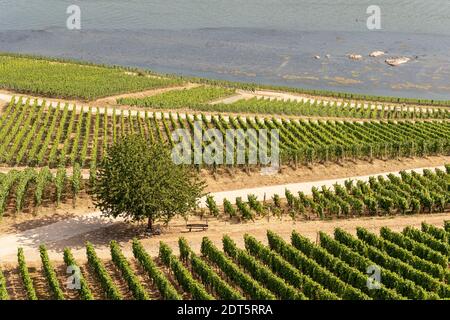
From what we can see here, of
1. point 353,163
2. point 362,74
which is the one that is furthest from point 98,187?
point 362,74

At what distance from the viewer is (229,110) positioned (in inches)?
3268

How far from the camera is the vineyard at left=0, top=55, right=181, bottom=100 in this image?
90438 millimetres

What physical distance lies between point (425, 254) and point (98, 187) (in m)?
24.2

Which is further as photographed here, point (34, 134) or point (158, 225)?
point (34, 134)

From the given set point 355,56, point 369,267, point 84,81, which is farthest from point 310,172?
point 355,56

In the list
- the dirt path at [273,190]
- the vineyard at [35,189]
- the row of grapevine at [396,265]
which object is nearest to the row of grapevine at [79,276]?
the vineyard at [35,189]

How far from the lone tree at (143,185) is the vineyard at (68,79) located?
4538cm

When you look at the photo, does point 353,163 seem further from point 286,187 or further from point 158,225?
point 158,225

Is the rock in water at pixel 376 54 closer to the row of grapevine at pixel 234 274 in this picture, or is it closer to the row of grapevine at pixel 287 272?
the row of grapevine at pixel 287 272

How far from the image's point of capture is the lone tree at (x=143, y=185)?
4294 cm

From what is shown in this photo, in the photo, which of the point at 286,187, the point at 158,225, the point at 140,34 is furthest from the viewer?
the point at 140,34

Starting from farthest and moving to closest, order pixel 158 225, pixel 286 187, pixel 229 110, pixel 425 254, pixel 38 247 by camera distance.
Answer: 1. pixel 229 110
2. pixel 286 187
3. pixel 158 225
4. pixel 38 247
5. pixel 425 254

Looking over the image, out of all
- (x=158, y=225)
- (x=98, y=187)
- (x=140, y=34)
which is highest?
(x=140, y=34)

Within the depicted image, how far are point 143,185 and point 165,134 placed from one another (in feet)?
91.6
